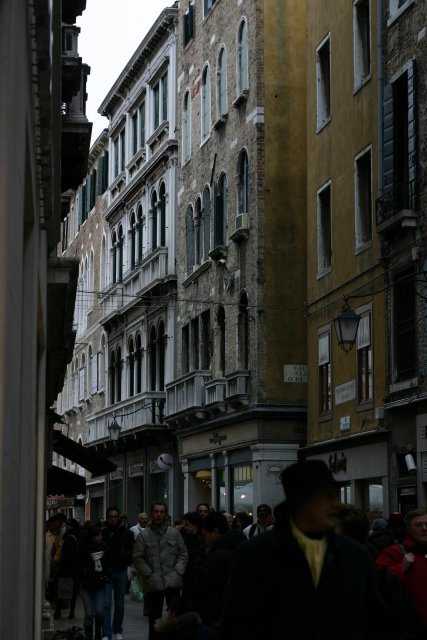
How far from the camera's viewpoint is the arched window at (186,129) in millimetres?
43250

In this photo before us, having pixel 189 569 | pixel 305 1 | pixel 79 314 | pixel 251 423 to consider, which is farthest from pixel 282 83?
pixel 79 314

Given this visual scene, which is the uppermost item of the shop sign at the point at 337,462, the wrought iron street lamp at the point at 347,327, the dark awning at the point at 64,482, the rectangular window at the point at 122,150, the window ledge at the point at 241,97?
the rectangular window at the point at 122,150

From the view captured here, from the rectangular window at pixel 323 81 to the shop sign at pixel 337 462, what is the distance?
709 cm

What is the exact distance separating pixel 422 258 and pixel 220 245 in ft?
46.9

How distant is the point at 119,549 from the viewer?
68.2 feet

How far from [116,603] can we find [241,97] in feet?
62.8

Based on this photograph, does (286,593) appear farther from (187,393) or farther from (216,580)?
(187,393)

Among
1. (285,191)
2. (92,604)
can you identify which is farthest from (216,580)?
(285,191)

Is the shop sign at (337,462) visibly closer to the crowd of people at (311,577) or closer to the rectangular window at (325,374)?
the rectangular window at (325,374)

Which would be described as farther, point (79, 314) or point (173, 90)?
point (79, 314)

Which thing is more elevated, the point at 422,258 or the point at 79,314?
the point at 79,314

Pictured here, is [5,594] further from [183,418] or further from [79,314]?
[79,314]

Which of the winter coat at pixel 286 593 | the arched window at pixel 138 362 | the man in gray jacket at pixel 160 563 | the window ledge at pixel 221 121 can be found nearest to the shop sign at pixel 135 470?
the arched window at pixel 138 362

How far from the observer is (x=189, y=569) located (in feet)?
44.6
